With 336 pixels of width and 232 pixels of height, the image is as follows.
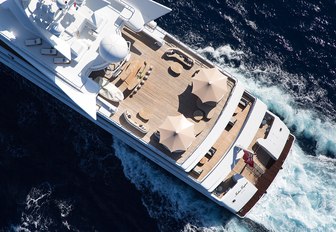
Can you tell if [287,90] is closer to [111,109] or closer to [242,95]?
[242,95]

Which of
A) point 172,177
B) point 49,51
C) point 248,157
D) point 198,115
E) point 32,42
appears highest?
point 198,115

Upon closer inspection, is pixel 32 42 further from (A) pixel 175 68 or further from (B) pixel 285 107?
(B) pixel 285 107

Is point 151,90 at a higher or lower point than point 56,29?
lower

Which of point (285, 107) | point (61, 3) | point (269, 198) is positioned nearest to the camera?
point (61, 3)

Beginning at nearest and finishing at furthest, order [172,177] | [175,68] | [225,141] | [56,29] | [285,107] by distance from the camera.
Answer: [56,29]
[225,141]
[175,68]
[172,177]
[285,107]

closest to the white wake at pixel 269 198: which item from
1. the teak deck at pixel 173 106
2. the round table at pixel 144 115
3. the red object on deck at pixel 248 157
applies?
the teak deck at pixel 173 106

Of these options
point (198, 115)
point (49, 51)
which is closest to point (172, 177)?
point (198, 115)

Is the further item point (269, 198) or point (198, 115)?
point (269, 198)
